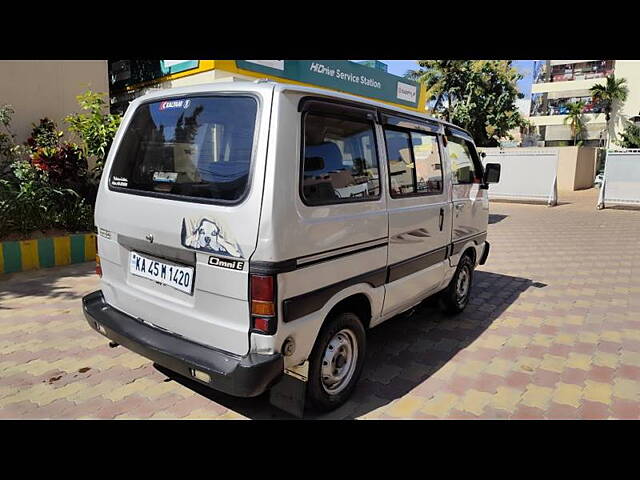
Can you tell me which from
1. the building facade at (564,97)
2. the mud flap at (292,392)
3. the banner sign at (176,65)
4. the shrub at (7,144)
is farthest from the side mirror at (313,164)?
the building facade at (564,97)

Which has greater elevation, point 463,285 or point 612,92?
point 612,92

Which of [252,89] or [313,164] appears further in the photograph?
[313,164]

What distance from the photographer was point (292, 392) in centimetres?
287

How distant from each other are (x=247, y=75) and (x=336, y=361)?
5442 mm

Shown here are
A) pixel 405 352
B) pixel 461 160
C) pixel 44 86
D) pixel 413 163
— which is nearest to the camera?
pixel 413 163

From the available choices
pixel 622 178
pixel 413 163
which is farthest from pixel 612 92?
pixel 413 163

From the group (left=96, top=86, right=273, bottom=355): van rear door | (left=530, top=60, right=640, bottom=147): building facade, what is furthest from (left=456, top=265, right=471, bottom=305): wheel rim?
(left=530, top=60, right=640, bottom=147): building facade

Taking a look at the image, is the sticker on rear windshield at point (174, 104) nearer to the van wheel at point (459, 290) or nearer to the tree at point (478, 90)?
the van wheel at point (459, 290)

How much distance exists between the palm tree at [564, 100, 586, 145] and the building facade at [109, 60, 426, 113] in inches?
1427

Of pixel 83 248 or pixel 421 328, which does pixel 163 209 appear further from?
pixel 83 248

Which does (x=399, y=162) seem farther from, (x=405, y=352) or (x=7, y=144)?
(x=7, y=144)

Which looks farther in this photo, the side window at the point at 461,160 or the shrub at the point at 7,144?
the shrub at the point at 7,144

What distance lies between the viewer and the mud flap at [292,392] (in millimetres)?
2740

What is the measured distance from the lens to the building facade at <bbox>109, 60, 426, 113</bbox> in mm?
6715
